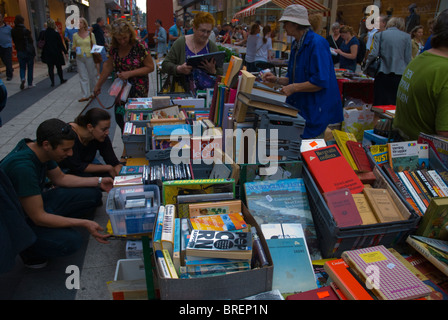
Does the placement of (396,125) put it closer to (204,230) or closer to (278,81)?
(278,81)

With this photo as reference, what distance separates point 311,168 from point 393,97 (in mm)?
3957

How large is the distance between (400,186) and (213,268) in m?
1.47

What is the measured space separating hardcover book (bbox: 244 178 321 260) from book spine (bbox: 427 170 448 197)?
918mm

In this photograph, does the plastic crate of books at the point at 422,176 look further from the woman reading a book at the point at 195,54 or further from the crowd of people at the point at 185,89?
the woman reading a book at the point at 195,54

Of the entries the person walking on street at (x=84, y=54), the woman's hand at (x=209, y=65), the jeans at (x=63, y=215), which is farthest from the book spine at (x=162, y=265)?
the person walking on street at (x=84, y=54)

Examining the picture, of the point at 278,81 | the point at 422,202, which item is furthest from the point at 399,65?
the point at 422,202

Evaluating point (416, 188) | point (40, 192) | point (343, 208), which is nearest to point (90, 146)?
point (40, 192)

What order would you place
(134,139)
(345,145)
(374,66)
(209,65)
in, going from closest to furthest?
(345,145), (134,139), (209,65), (374,66)

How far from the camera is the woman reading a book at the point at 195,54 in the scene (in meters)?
4.04

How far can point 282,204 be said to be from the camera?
220cm

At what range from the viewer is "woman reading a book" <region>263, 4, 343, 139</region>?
9.78ft

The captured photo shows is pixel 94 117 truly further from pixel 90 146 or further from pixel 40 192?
pixel 40 192

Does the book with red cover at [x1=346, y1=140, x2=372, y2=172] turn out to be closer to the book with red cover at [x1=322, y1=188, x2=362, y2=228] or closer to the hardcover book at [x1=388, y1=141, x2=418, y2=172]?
the hardcover book at [x1=388, y1=141, x2=418, y2=172]
